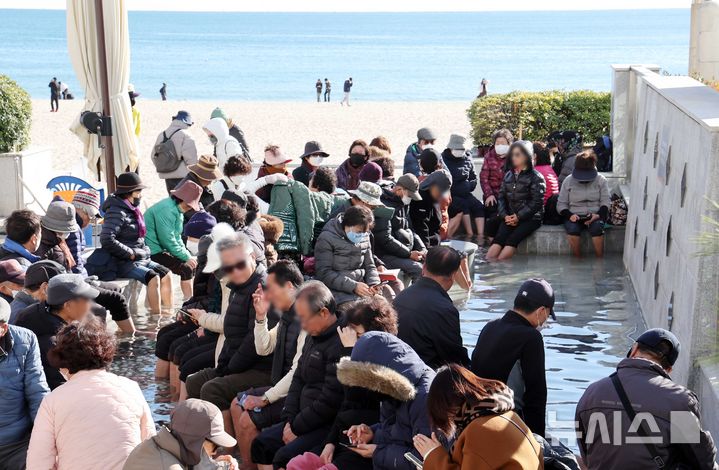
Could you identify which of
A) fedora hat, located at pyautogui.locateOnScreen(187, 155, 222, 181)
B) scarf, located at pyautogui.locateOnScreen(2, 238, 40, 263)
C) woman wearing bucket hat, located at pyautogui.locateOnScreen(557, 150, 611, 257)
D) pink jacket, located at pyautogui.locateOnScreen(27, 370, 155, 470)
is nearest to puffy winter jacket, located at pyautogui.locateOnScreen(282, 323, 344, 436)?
pink jacket, located at pyautogui.locateOnScreen(27, 370, 155, 470)

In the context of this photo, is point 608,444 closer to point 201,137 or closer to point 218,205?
point 218,205

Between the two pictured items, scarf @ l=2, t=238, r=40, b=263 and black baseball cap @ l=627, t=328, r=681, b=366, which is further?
scarf @ l=2, t=238, r=40, b=263

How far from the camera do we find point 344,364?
6.04 metres

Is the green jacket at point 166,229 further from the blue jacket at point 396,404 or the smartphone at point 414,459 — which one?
the smartphone at point 414,459

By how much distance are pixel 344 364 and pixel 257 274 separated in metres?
2.06

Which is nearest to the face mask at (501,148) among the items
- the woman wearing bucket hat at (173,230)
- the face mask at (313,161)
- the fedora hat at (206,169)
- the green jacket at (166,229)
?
the face mask at (313,161)

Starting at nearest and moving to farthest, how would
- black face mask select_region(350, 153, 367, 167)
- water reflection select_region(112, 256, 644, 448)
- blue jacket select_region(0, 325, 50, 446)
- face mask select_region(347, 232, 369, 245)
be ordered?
blue jacket select_region(0, 325, 50, 446) → water reflection select_region(112, 256, 644, 448) → face mask select_region(347, 232, 369, 245) → black face mask select_region(350, 153, 367, 167)

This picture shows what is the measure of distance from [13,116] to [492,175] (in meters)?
8.27

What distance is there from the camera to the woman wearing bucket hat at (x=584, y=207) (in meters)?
14.0

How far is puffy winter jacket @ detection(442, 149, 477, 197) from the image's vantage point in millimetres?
14938

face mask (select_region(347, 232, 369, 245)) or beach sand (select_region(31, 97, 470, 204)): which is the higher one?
face mask (select_region(347, 232, 369, 245))

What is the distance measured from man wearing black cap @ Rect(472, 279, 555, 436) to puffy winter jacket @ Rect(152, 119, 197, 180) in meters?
8.50

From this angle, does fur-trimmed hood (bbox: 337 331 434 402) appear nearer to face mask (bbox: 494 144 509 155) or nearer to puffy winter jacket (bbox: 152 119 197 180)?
puffy winter jacket (bbox: 152 119 197 180)

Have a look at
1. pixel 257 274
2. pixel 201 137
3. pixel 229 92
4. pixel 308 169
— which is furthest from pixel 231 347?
pixel 229 92
